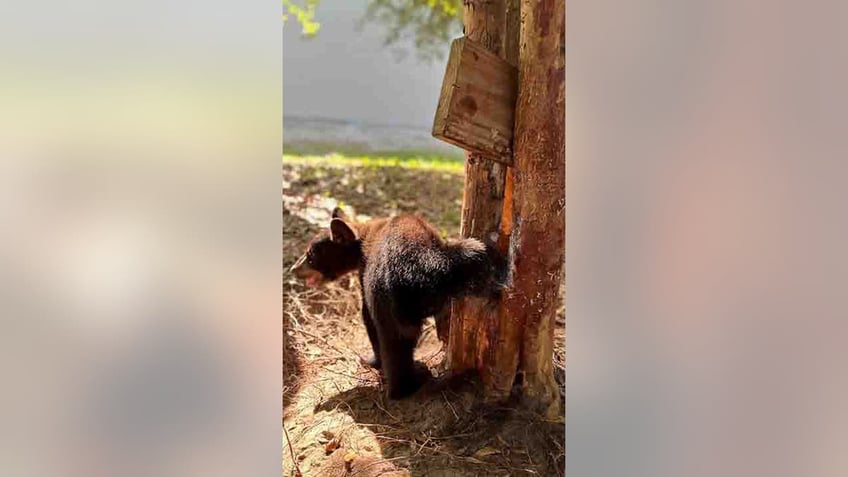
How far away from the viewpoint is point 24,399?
1875mm

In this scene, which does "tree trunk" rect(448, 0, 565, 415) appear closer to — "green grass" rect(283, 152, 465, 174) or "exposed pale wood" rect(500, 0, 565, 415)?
"exposed pale wood" rect(500, 0, 565, 415)

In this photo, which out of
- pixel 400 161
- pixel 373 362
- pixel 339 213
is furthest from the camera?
pixel 400 161

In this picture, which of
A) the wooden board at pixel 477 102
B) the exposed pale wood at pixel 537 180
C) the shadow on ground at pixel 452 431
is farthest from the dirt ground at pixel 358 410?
the wooden board at pixel 477 102

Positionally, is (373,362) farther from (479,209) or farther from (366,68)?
(366,68)

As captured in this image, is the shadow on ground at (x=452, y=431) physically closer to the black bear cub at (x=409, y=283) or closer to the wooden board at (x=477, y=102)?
the black bear cub at (x=409, y=283)

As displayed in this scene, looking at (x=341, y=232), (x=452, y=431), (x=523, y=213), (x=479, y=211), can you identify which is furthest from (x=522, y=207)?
(x=452, y=431)

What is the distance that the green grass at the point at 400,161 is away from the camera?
2539mm

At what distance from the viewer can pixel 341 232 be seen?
246 cm

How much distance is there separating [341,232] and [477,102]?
2.18 ft

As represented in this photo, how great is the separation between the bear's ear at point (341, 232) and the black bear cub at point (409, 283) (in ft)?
0.07

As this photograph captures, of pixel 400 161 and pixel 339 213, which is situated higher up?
pixel 400 161

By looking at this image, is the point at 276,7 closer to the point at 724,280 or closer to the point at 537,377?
the point at 537,377

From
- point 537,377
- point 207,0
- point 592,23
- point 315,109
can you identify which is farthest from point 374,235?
point 592,23

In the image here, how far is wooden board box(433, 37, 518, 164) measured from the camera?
221 centimetres
